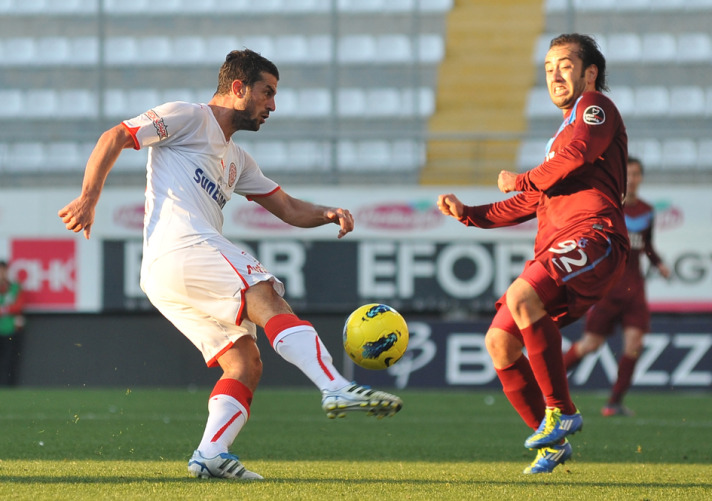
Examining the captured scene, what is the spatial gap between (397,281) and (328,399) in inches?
348

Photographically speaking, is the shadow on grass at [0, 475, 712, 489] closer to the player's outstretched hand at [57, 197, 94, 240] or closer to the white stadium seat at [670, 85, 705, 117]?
the player's outstretched hand at [57, 197, 94, 240]

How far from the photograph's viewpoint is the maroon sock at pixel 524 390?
4.62 metres

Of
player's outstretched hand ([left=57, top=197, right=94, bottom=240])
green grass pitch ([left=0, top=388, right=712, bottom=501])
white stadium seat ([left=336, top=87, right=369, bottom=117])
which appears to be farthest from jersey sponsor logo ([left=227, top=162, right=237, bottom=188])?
white stadium seat ([left=336, top=87, right=369, bottom=117])

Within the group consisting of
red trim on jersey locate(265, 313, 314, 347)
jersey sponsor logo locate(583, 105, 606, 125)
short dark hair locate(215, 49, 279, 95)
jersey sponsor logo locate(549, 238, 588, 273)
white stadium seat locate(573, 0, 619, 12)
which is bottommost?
red trim on jersey locate(265, 313, 314, 347)

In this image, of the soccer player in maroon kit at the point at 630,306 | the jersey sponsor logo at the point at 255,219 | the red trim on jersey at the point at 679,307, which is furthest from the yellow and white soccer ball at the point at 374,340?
the red trim on jersey at the point at 679,307

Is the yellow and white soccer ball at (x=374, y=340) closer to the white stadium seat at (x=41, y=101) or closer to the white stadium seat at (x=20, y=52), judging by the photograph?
the white stadium seat at (x=41, y=101)

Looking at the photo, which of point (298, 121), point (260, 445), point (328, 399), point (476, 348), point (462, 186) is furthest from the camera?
point (298, 121)

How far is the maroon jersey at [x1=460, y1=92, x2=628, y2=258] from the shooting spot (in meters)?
4.27

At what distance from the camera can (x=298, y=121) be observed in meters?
15.2

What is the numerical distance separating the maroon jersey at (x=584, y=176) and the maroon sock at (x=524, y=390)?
1.79 ft

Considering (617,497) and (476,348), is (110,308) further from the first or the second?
(617,497)

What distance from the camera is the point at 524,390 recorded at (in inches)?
182

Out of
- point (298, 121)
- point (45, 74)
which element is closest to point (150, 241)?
point (298, 121)

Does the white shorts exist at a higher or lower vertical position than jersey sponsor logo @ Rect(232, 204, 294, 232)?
higher
